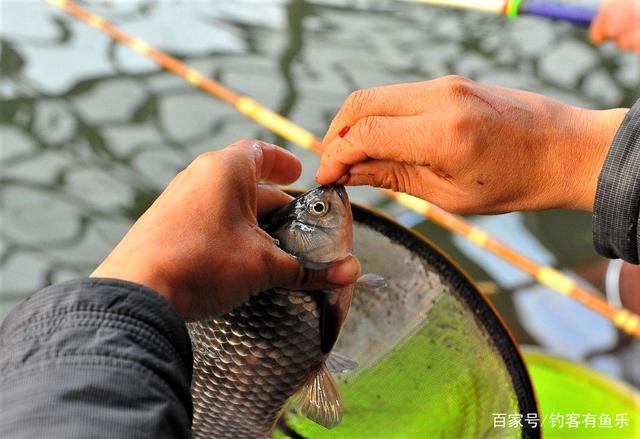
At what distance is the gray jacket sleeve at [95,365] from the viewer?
65 cm

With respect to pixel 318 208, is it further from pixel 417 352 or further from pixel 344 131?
pixel 417 352

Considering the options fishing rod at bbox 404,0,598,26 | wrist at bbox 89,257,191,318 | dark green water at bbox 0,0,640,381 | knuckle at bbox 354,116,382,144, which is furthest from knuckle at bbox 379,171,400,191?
dark green water at bbox 0,0,640,381

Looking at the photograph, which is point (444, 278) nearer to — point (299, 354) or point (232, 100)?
point (299, 354)

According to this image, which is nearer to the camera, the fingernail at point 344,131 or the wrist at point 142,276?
Answer: the wrist at point 142,276

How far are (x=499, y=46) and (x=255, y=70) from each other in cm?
144

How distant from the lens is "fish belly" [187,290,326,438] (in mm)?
1080

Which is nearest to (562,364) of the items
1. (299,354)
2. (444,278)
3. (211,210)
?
(444,278)

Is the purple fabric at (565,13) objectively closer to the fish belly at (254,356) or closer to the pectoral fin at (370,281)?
the pectoral fin at (370,281)

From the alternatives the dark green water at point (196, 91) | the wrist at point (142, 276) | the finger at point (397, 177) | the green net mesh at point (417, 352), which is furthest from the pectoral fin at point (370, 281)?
the dark green water at point (196, 91)

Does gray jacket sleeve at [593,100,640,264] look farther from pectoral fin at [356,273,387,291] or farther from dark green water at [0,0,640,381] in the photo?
dark green water at [0,0,640,381]

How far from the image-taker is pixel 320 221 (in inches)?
44.3

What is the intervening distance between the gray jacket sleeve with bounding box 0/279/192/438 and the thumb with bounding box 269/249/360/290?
26 cm

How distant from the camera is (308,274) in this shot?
108cm

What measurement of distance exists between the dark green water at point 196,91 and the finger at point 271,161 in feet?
4.52
